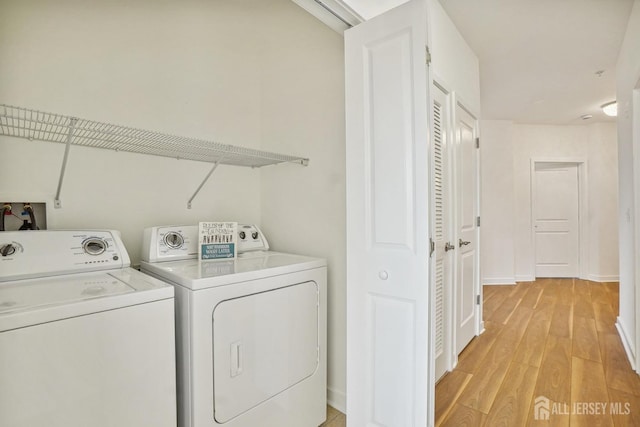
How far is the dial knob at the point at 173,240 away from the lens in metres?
1.64

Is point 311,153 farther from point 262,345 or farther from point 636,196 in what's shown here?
point 636,196

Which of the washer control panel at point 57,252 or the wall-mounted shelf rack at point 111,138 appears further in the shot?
the wall-mounted shelf rack at point 111,138

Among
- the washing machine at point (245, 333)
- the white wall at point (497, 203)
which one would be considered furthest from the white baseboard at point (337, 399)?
the white wall at point (497, 203)

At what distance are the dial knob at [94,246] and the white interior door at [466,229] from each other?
7.50ft

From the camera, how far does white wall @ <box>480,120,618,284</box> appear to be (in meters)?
4.84

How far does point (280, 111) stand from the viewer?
7.11 feet

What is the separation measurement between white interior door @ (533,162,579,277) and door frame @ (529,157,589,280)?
4cm

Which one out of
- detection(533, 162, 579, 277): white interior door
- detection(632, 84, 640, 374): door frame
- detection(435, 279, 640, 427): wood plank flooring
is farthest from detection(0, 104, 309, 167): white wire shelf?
detection(533, 162, 579, 277): white interior door

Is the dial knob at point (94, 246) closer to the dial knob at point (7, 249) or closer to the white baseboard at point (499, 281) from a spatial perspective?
the dial knob at point (7, 249)

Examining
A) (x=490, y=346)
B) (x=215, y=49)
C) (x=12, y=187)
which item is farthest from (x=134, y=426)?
(x=490, y=346)

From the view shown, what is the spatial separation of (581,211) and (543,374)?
432 centimetres

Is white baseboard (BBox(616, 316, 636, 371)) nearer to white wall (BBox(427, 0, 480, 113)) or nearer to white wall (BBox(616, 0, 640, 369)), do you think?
white wall (BBox(616, 0, 640, 369))

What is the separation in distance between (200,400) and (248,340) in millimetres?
272

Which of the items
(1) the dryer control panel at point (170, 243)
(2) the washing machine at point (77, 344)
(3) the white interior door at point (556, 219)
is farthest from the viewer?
(3) the white interior door at point (556, 219)
